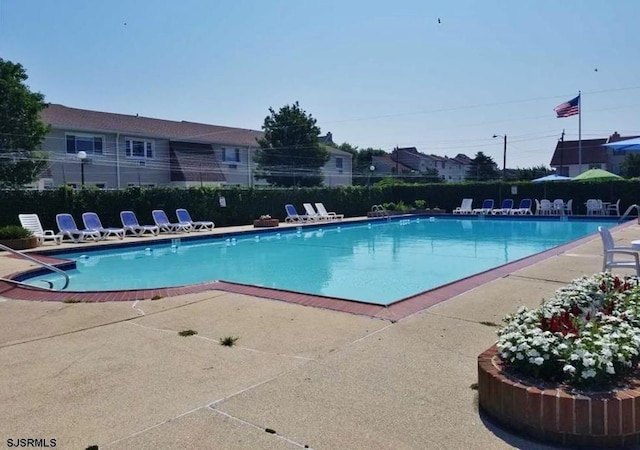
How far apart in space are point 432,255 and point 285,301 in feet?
27.3

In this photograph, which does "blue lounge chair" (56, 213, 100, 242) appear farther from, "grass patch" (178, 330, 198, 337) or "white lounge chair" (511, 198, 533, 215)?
"white lounge chair" (511, 198, 533, 215)

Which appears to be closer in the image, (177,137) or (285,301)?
(285,301)

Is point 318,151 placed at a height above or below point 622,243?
above

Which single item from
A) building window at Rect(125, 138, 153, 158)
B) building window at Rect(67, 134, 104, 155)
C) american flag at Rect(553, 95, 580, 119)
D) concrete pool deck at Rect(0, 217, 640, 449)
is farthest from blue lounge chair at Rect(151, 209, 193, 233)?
american flag at Rect(553, 95, 580, 119)

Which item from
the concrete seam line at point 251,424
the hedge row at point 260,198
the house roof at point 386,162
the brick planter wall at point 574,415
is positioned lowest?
the concrete seam line at point 251,424

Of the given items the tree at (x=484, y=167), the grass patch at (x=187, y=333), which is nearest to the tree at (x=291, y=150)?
the grass patch at (x=187, y=333)

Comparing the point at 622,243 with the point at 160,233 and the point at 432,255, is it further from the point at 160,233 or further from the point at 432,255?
the point at 160,233

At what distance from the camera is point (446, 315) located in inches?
217

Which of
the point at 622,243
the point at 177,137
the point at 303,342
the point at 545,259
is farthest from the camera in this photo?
the point at 177,137

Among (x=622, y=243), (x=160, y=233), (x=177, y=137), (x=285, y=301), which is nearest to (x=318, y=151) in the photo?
(x=177, y=137)

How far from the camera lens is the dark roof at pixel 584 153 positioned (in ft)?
174

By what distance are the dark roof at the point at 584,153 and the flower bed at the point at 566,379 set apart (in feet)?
Result: 177

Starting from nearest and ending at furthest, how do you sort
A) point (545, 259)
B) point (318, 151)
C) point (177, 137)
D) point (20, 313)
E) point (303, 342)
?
point (303, 342) < point (20, 313) < point (545, 259) < point (177, 137) < point (318, 151)

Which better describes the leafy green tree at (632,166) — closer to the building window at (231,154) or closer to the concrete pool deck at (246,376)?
the building window at (231,154)
